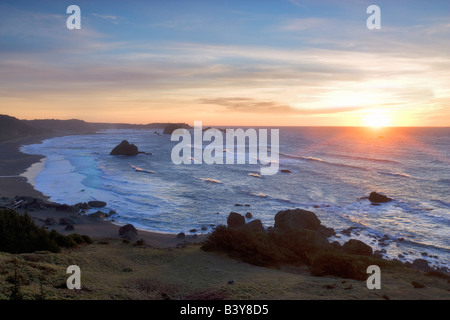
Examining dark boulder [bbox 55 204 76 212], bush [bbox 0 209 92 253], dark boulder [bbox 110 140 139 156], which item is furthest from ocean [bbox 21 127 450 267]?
dark boulder [bbox 110 140 139 156]

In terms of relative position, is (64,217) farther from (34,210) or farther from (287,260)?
(287,260)

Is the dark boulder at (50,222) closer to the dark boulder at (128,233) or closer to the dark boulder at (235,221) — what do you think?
the dark boulder at (128,233)

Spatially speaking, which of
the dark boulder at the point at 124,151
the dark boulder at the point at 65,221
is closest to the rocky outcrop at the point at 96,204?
the dark boulder at the point at 65,221

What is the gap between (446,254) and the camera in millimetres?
19281

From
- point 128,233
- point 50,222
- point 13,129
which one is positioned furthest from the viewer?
point 13,129

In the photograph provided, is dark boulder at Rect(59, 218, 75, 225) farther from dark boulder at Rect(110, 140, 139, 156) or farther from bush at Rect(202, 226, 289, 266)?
dark boulder at Rect(110, 140, 139, 156)

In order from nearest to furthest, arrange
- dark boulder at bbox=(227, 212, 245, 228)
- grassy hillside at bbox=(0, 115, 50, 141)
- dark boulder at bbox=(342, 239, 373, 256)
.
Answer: dark boulder at bbox=(342, 239, 373, 256) < dark boulder at bbox=(227, 212, 245, 228) < grassy hillside at bbox=(0, 115, 50, 141)

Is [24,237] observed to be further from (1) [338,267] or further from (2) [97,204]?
(2) [97,204]

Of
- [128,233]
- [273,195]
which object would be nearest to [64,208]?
[128,233]

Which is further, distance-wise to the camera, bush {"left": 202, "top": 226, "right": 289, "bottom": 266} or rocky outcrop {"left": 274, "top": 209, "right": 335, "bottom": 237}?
rocky outcrop {"left": 274, "top": 209, "right": 335, "bottom": 237}

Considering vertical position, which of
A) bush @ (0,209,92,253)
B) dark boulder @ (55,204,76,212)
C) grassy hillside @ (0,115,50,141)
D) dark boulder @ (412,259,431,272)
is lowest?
dark boulder @ (412,259,431,272)

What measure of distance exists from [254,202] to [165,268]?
62.6ft

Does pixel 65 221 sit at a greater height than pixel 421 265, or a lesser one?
greater
